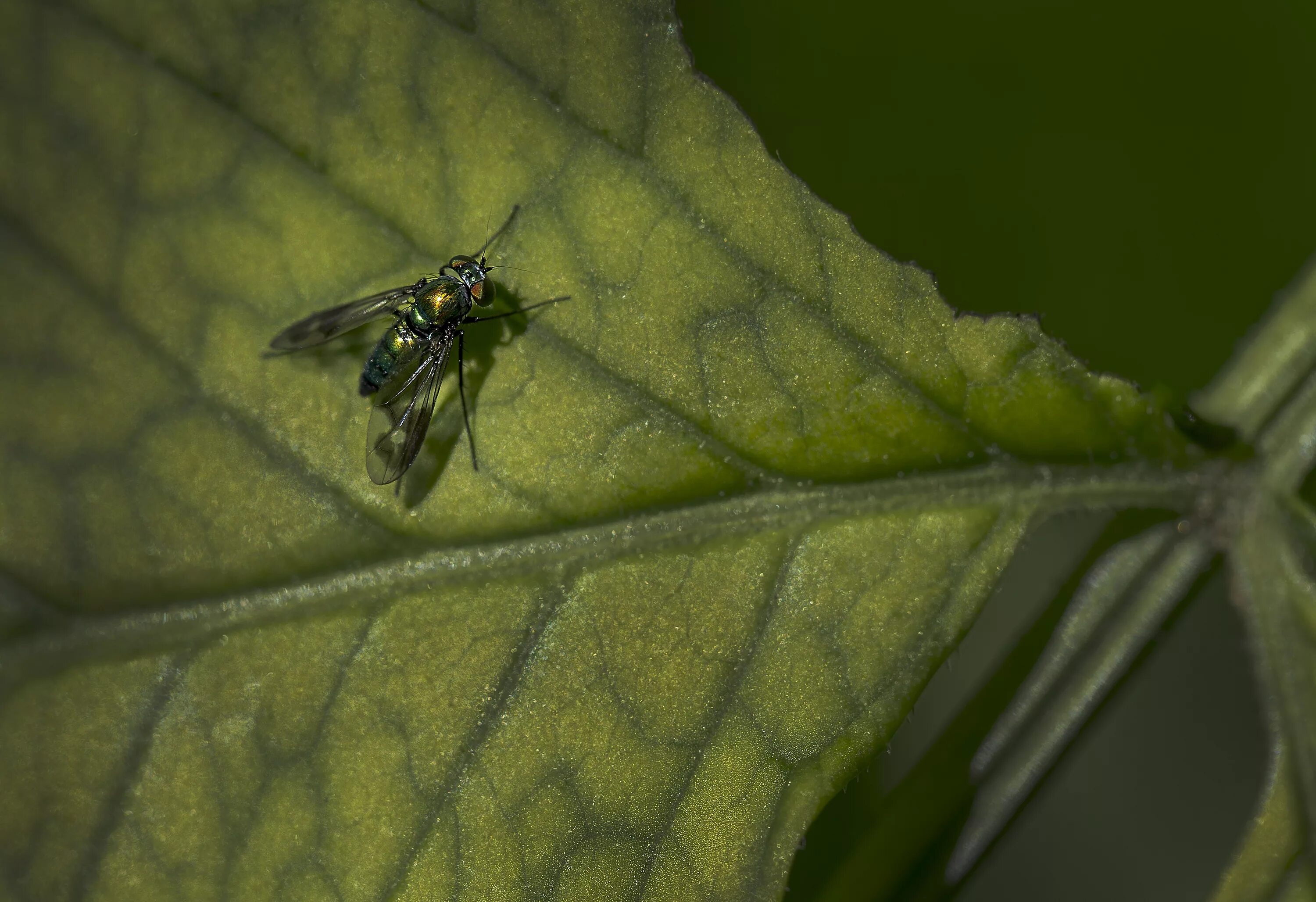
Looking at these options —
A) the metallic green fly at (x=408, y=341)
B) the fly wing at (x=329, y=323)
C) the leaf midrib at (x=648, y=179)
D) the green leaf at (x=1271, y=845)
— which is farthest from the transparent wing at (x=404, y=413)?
the green leaf at (x=1271, y=845)

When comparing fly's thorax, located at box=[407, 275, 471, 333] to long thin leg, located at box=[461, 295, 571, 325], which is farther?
fly's thorax, located at box=[407, 275, 471, 333]

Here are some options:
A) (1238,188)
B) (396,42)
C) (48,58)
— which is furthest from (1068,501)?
(48,58)

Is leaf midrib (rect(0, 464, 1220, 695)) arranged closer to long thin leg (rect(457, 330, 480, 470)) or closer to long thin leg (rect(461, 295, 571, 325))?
long thin leg (rect(457, 330, 480, 470))

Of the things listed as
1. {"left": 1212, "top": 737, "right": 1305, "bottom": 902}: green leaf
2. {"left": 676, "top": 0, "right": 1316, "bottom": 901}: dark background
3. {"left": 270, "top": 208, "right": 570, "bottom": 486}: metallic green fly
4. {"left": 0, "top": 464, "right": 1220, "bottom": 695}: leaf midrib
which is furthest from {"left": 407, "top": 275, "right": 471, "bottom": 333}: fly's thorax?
{"left": 1212, "top": 737, "right": 1305, "bottom": 902}: green leaf

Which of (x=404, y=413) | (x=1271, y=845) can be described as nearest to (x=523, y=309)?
(x=404, y=413)

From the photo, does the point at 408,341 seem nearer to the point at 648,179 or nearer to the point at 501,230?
the point at 501,230

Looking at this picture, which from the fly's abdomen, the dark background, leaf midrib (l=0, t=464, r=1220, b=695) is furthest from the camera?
the dark background

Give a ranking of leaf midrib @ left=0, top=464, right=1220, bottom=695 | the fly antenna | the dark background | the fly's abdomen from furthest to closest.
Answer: the dark background, the fly's abdomen, the fly antenna, leaf midrib @ left=0, top=464, right=1220, bottom=695
